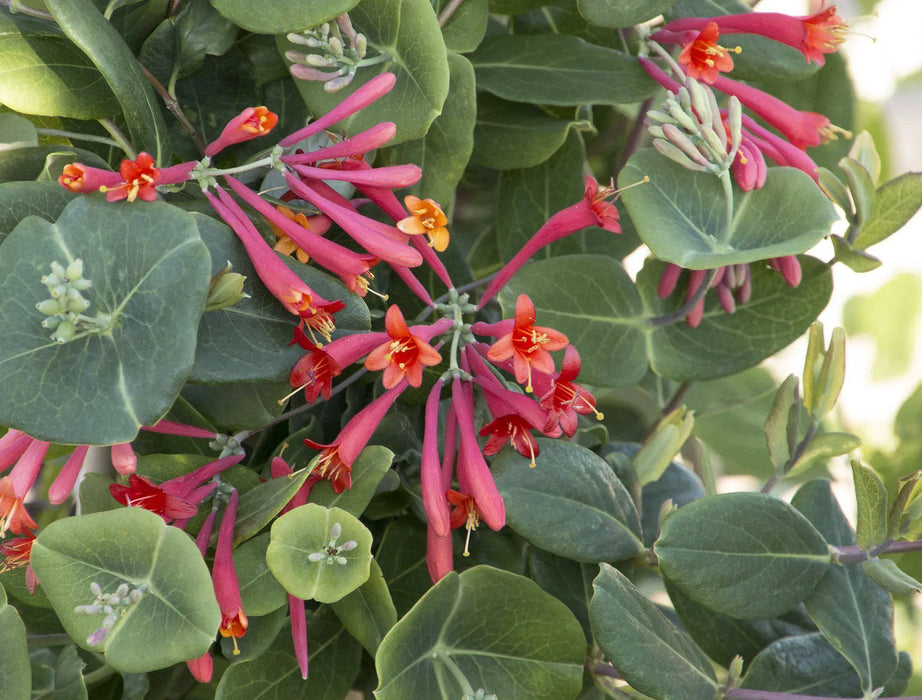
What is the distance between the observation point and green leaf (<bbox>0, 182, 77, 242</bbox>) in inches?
16.1

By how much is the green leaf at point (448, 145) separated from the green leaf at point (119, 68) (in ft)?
0.40

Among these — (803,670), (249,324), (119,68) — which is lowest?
(803,670)

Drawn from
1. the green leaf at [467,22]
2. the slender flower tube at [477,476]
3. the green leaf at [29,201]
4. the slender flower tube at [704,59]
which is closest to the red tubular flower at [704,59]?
the slender flower tube at [704,59]

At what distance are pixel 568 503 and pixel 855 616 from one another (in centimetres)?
19

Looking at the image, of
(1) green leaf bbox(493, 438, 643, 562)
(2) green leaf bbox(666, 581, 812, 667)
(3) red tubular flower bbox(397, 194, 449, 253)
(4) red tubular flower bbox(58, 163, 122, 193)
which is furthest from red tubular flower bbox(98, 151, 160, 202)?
(2) green leaf bbox(666, 581, 812, 667)

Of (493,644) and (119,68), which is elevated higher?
(119,68)

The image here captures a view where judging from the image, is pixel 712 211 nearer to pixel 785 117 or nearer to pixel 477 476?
pixel 785 117

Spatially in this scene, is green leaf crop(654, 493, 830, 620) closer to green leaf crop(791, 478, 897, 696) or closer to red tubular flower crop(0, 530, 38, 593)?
green leaf crop(791, 478, 897, 696)

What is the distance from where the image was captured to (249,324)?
43cm

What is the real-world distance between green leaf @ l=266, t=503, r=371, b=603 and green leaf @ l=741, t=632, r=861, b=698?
0.78 feet

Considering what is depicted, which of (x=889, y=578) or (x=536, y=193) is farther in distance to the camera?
(x=536, y=193)

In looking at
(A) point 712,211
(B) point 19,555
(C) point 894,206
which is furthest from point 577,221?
(B) point 19,555

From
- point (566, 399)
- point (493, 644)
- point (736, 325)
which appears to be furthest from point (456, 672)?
point (736, 325)

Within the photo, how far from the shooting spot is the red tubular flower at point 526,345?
1.37 ft
